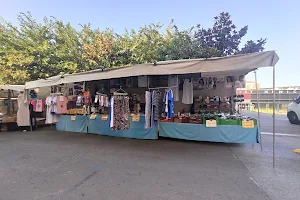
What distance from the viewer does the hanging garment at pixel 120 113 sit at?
540 centimetres

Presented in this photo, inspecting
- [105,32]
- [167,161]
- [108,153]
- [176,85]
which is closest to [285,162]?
[167,161]

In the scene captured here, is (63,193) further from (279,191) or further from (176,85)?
(176,85)

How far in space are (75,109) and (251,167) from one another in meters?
6.67

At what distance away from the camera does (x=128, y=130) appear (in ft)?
20.9

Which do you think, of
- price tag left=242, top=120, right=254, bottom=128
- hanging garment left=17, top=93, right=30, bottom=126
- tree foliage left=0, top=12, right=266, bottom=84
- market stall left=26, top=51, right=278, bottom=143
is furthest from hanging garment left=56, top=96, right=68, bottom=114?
price tag left=242, top=120, right=254, bottom=128

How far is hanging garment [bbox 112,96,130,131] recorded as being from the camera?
540 centimetres

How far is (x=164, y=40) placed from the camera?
473 inches

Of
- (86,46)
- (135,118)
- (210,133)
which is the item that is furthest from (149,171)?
(86,46)

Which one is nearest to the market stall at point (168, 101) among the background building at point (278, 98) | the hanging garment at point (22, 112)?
the hanging garment at point (22, 112)

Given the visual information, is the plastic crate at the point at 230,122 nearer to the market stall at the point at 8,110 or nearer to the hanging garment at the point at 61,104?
the hanging garment at the point at 61,104

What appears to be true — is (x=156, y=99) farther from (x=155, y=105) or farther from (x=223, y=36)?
(x=223, y=36)

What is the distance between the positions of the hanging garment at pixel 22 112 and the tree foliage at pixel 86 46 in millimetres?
2579

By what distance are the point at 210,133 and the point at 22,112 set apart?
326 inches

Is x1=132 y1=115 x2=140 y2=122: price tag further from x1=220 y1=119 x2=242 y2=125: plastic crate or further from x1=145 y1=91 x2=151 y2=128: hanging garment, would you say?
x1=220 y1=119 x2=242 y2=125: plastic crate
